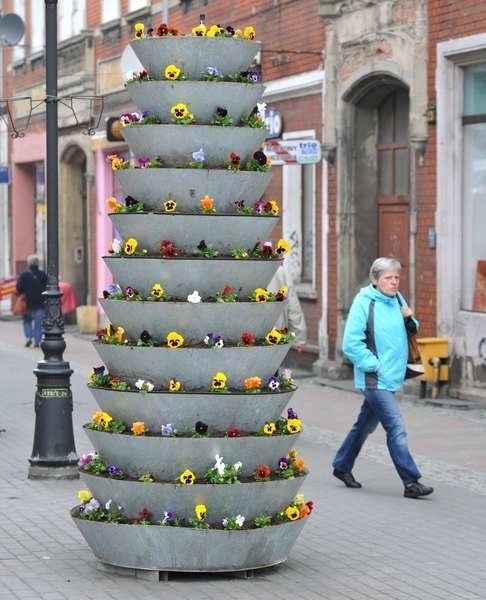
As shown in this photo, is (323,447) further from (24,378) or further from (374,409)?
(24,378)

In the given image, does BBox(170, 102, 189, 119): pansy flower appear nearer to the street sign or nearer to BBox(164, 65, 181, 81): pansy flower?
BBox(164, 65, 181, 81): pansy flower

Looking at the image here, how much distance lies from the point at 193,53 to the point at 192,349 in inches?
65.0

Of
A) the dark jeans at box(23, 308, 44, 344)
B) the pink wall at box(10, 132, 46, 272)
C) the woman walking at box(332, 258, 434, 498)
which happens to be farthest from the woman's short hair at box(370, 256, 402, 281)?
the pink wall at box(10, 132, 46, 272)

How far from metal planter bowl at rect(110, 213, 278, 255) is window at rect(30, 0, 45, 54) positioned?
3001 cm

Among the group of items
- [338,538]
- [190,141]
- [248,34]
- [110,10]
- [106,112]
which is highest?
[110,10]

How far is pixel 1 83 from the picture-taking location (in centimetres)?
4216

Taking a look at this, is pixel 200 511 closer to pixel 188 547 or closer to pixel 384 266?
pixel 188 547

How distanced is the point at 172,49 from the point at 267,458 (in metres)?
2.31

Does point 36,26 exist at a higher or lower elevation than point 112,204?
higher

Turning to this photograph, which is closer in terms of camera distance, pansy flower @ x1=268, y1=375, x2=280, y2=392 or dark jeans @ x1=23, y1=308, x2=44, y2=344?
pansy flower @ x1=268, y1=375, x2=280, y2=392

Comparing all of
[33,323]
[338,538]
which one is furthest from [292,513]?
[33,323]

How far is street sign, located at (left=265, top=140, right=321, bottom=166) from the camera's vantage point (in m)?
21.1

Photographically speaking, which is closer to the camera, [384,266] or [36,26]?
[384,266]

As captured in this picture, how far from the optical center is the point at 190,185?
9141mm
